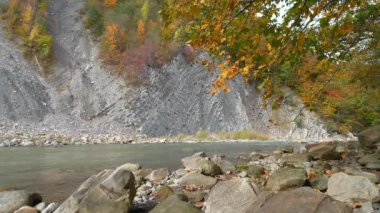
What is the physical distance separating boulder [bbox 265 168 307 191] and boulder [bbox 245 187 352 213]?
9.87 ft

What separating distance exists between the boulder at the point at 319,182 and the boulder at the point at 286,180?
288 mm

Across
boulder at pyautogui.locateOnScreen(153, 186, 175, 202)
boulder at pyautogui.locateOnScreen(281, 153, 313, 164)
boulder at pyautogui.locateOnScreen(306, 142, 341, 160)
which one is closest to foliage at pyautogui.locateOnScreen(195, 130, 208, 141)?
boulder at pyautogui.locateOnScreen(306, 142, 341, 160)

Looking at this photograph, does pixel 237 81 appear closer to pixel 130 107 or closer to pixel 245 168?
pixel 130 107

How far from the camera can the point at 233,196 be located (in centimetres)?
666

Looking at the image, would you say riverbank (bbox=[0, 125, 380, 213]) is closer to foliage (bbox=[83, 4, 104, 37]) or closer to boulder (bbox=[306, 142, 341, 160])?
boulder (bbox=[306, 142, 341, 160])

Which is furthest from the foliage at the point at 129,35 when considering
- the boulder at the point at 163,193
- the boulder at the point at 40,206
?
the boulder at the point at 40,206

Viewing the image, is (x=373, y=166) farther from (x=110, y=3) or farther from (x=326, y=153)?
(x=110, y=3)

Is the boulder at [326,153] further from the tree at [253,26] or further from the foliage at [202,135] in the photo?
the foliage at [202,135]

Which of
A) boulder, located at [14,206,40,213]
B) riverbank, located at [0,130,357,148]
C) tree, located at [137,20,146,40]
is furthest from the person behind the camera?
tree, located at [137,20,146,40]

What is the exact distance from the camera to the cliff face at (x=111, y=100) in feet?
119

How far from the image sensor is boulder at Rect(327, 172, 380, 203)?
23.4 feet

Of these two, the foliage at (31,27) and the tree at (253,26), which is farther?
the foliage at (31,27)

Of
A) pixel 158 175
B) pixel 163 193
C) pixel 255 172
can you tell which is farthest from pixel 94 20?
pixel 163 193

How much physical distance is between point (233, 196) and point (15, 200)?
4.43m
